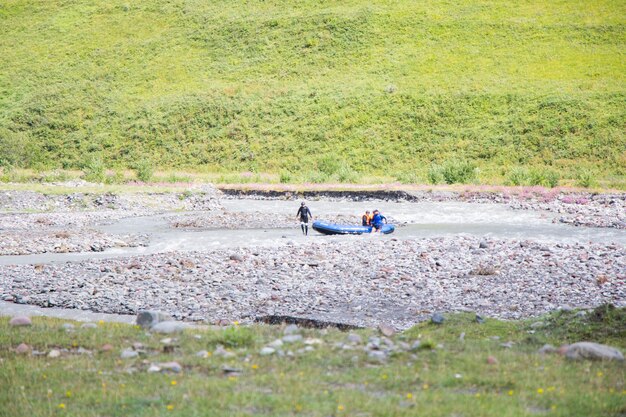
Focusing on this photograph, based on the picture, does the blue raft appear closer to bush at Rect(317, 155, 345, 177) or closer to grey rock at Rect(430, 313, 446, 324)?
grey rock at Rect(430, 313, 446, 324)

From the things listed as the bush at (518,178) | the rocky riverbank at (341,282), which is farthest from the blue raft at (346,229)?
the bush at (518,178)

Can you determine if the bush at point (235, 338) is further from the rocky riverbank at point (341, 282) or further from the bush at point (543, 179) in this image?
the bush at point (543, 179)

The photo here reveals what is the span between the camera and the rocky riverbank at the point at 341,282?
1759 centimetres

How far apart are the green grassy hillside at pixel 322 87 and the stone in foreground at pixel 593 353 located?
5201 centimetres

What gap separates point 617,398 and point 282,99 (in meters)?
82.3

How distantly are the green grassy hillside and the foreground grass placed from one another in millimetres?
51739

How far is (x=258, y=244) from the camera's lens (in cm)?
Answer: 3052

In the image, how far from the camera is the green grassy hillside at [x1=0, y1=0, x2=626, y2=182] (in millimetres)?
75731

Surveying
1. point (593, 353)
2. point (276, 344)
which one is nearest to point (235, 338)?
point (276, 344)

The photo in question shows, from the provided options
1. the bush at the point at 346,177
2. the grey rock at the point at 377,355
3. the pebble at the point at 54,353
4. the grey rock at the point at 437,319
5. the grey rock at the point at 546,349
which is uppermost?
the bush at the point at 346,177

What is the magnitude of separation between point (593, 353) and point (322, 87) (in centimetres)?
8184

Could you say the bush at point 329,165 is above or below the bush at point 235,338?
above

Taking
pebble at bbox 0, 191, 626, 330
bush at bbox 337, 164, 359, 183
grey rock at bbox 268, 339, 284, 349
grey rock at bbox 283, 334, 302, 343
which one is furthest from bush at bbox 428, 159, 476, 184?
grey rock at bbox 268, 339, 284, 349

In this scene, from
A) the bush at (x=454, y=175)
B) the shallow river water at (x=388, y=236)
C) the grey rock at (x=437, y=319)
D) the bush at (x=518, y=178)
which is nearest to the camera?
the grey rock at (x=437, y=319)
